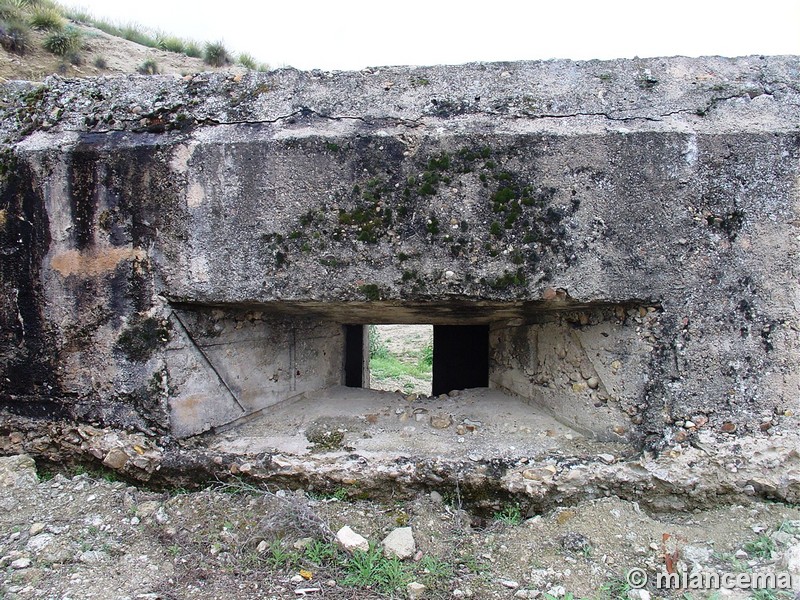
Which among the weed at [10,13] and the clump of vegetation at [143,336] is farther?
the weed at [10,13]

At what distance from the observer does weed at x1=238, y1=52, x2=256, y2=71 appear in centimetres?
897

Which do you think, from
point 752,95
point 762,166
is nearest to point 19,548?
point 762,166

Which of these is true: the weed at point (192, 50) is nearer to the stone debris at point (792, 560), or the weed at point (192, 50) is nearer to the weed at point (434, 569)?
the weed at point (434, 569)

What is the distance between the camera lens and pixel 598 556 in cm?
189

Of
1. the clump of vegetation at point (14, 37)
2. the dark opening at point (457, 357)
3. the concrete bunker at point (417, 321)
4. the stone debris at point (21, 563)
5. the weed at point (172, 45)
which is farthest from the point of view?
the weed at point (172, 45)

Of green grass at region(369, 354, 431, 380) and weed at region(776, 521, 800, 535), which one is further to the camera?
green grass at region(369, 354, 431, 380)

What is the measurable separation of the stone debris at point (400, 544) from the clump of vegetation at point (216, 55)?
9.63 meters

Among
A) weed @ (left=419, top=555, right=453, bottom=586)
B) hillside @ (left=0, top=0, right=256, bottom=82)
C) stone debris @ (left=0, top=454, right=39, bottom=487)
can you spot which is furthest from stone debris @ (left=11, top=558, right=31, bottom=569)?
hillside @ (left=0, top=0, right=256, bottom=82)

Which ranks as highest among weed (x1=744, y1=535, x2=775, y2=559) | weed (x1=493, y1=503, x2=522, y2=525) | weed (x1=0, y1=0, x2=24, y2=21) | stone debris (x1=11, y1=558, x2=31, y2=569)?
weed (x1=0, y1=0, x2=24, y2=21)

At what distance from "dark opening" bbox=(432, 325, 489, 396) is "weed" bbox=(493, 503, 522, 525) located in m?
2.19

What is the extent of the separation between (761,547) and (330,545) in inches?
61.4

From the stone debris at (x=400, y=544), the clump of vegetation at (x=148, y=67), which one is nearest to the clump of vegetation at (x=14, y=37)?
the clump of vegetation at (x=148, y=67)

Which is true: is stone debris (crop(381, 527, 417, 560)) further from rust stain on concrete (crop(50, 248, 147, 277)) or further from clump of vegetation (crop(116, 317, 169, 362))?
rust stain on concrete (crop(50, 248, 147, 277))

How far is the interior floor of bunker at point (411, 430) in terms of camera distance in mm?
2324
